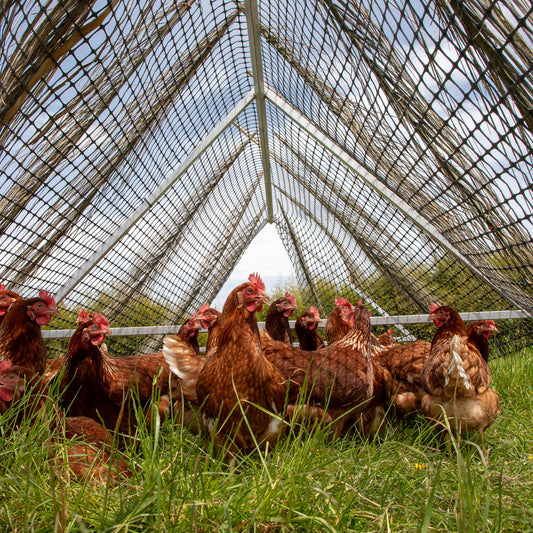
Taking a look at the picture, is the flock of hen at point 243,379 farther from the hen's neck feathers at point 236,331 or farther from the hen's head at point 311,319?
the hen's head at point 311,319

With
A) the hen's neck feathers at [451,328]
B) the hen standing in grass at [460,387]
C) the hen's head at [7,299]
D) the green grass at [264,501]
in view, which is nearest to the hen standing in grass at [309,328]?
the hen's neck feathers at [451,328]

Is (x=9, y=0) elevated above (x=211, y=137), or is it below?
below

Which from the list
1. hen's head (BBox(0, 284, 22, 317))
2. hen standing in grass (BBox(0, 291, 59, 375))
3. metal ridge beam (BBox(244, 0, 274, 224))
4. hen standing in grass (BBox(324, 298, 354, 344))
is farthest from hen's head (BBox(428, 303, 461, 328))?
hen's head (BBox(0, 284, 22, 317))

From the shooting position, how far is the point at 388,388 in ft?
8.88

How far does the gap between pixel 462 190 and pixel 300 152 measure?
5.81 feet

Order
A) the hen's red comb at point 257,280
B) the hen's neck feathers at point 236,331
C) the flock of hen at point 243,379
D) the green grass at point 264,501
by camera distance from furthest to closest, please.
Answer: the hen's red comb at point 257,280 → the hen's neck feathers at point 236,331 → the flock of hen at point 243,379 → the green grass at point 264,501

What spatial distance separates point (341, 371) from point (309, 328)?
1.25 m

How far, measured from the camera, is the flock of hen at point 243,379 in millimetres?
1738

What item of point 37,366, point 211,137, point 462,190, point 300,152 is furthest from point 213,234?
point 462,190

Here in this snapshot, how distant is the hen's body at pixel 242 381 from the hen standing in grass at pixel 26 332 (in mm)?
1005

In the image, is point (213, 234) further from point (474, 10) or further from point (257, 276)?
point (474, 10)

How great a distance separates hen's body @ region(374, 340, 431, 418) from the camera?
265cm

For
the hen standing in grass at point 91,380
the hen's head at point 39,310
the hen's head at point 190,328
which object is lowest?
the hen standing in grass at point 91,380

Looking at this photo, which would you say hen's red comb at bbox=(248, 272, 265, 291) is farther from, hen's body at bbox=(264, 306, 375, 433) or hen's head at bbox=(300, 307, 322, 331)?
hen's head at bbox=(300, 307, 322, 331)
